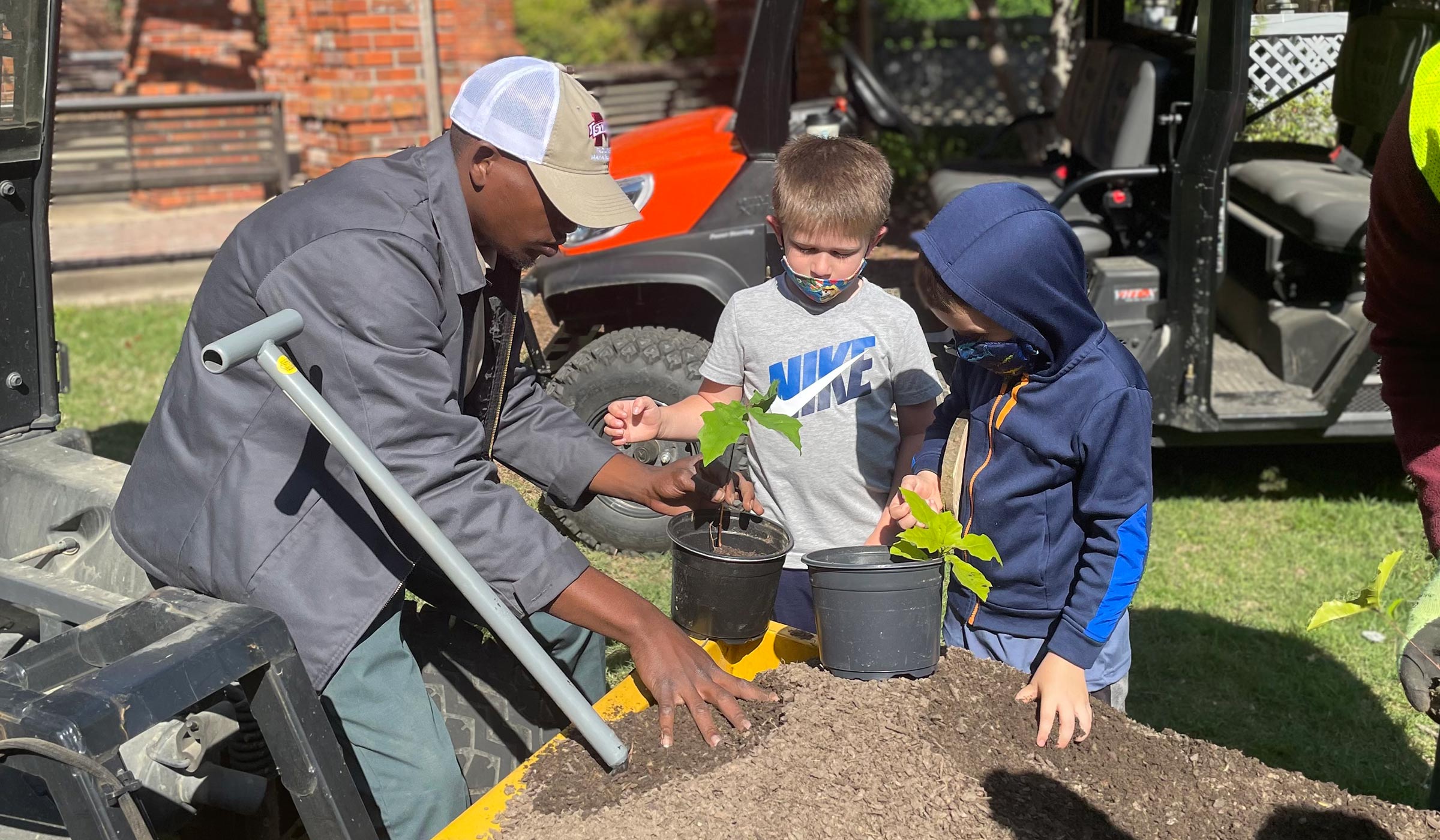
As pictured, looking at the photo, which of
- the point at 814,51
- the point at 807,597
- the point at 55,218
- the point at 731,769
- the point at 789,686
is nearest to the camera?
the point at 731,769

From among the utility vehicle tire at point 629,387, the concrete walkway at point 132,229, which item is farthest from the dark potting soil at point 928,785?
the concrete walkway at point 132,229

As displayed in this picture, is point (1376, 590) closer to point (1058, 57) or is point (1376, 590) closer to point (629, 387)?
point (629, 387)

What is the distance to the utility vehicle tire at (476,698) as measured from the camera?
106 inches

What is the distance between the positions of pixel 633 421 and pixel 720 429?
60 centimetres

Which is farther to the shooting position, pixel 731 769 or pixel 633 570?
pixel 633 570

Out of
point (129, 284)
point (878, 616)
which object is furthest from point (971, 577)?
point (129, 284)

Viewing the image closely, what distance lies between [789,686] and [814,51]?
26.2ft

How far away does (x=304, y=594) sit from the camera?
2.05 metres

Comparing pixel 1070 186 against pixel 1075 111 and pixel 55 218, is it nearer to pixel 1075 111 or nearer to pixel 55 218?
pixel 1075 111

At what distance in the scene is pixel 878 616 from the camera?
213 cm

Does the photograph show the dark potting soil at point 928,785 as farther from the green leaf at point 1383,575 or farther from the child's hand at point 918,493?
the green leaf at point 1383,575

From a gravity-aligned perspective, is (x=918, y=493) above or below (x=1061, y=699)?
above

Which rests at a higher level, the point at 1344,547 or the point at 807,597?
the point at 807,597

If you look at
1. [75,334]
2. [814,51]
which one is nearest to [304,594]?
[75,334]
